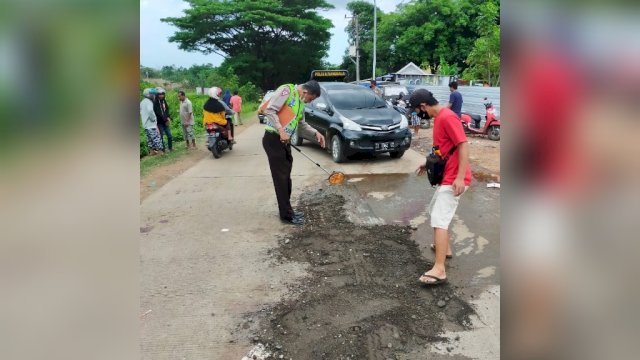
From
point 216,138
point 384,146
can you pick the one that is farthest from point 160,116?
point 384,146

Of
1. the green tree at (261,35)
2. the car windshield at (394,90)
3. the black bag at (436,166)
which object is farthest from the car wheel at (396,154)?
the green tree at (261,35)

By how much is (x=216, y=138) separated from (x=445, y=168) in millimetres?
7963

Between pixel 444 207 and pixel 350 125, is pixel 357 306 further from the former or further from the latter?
pixel 350 125

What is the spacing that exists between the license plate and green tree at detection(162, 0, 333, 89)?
32.2 m

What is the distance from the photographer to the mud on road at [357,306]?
313 cm

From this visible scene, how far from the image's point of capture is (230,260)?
185 inches

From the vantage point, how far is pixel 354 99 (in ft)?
33.3

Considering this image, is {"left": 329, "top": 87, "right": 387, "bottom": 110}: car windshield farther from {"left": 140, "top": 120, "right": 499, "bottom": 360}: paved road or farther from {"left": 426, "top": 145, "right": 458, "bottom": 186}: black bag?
{"left": 426, "top": 145, "right": 458, "bottom": 186}: black bag

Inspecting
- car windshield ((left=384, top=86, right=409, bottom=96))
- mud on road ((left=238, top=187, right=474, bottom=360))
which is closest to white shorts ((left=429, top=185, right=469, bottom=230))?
mud on road ((left=238, top=187, right=474, bottom=360))
